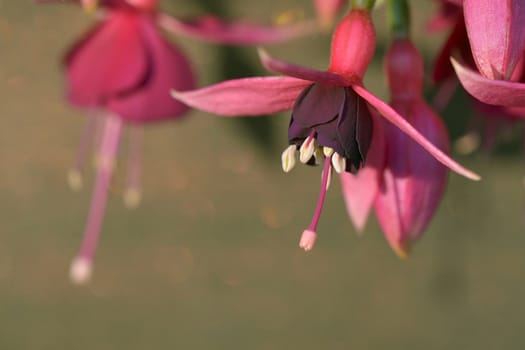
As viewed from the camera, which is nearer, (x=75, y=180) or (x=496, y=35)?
(x=496, y=35)

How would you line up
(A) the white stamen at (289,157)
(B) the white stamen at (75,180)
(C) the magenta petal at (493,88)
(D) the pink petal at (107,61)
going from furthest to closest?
(B) the white stamen at (75,180)
(D) the pink petal at (107,61)
(A) the white stamen at (289,157)
(C) the magenta petal at (493,88)

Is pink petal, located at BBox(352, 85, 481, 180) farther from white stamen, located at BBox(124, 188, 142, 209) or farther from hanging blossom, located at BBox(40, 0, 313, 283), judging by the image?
white stamen, located at BBox(124, 188, 142, 209)

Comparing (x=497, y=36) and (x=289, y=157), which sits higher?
(x=497, y=36)

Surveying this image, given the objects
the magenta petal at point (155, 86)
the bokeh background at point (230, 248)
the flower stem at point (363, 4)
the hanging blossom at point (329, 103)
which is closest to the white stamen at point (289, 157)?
the hanging blossom at point (329, 103)

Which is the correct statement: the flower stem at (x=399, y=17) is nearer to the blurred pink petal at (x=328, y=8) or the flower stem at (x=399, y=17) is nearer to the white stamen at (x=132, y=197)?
the blurred pink petal at (x=328, y=8)

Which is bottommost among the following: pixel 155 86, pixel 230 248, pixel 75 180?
pixel 230 248

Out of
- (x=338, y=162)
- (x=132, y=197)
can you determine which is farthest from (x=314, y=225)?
(x=132, y=197)

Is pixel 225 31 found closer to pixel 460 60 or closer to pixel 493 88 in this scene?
pixel 460 60

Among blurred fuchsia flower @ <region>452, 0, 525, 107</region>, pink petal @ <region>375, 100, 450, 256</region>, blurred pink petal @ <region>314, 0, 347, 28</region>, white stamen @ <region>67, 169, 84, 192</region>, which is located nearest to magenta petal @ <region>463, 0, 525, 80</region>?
blurred fuchsia flower @ <region>452, 0, 525, 107</region>
